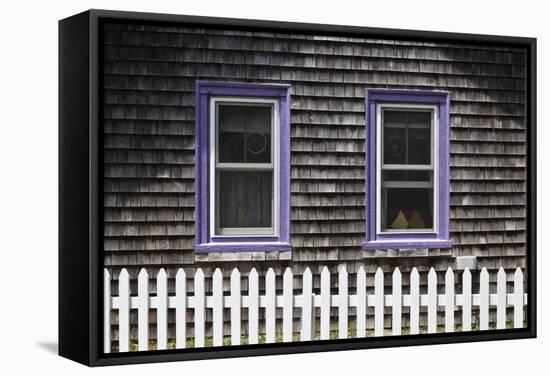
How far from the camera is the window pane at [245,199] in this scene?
12.4m

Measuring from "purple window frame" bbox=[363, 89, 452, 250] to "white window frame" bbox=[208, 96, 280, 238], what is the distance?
0.97 m

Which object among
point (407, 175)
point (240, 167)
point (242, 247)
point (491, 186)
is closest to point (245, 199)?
point (240, 167)

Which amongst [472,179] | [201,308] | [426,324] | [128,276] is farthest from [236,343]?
[472,179]

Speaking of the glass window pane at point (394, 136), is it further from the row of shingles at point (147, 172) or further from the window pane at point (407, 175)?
the row of shingles at point (147, 172)

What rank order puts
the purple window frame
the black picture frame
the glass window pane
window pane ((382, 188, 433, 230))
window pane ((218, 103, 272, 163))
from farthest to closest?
window pane ((382, 188, 433, 230)), the glass window pane, the purple window frame, window pane ((218, 103, 272, 163)), the black picture frame

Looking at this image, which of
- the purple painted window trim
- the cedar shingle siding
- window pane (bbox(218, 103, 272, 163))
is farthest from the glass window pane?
window pane (bbox(218, 103, 272, 163))

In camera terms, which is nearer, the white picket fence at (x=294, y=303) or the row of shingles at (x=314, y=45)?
the white picket fence at (x=294, y=303)

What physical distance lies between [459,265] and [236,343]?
269cm

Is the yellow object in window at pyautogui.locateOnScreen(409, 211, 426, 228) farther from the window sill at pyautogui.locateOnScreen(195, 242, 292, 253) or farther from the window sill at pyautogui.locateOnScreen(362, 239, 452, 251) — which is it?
the window sill at pyautogui.locateOnScreen(195, 242, 292, 253)

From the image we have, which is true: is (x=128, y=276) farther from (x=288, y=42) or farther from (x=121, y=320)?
(x=288, y=42)

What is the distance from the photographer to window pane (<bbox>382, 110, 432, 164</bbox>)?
1299 centimetres

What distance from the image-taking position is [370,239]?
12.9 metres

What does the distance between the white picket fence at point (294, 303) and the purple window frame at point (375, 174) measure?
1.19ft

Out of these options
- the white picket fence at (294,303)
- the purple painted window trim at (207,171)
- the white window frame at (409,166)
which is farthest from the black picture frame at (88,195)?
the white window frame at (409,166)
